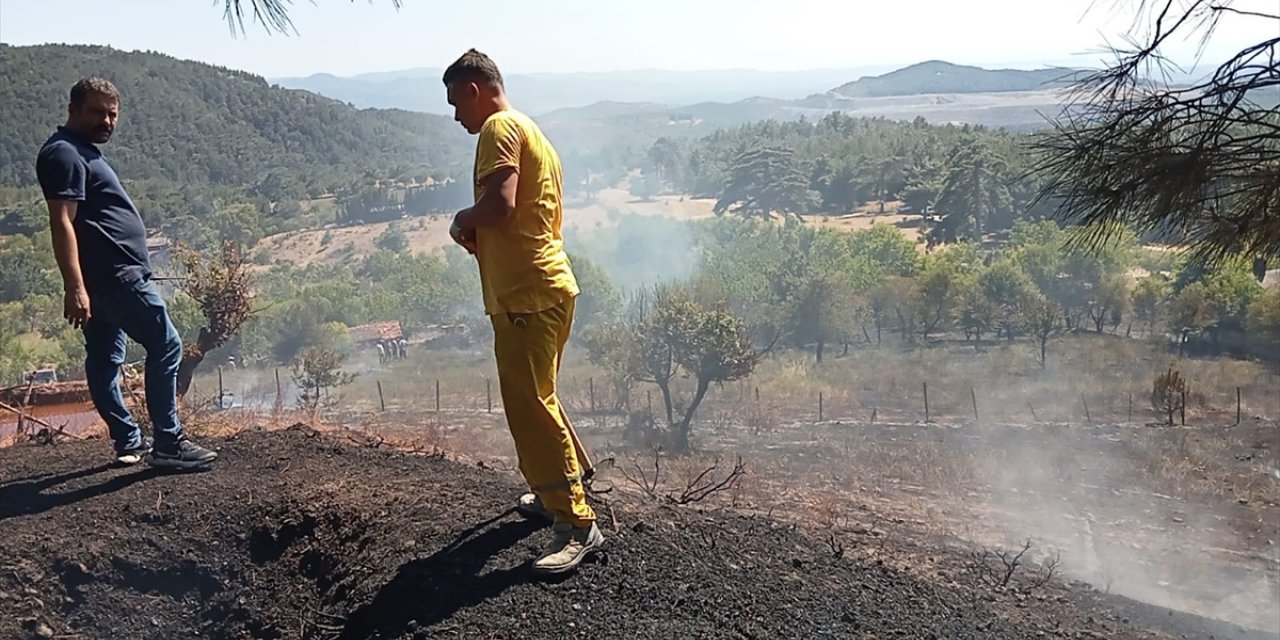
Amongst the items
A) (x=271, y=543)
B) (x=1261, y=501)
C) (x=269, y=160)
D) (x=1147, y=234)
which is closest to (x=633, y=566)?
(x=271, y=543)

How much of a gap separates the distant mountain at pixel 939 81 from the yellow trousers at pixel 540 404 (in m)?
77.0

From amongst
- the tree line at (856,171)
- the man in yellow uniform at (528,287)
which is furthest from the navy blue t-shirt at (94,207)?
the tree line at (856,171)

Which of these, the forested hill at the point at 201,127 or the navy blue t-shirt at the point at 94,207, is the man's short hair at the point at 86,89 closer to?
the navy blue t-shirt at the point at 94,207

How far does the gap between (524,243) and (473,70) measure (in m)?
0.56

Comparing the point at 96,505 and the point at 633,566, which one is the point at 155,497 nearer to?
the point at 96,505

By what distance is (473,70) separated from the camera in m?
2.95

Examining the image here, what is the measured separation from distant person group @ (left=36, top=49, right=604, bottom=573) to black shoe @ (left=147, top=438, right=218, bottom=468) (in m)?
0.56

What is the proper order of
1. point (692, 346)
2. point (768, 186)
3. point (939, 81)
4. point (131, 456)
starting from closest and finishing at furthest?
point (131, 456), point (692, 346), point (768, 186), point (939, 81)

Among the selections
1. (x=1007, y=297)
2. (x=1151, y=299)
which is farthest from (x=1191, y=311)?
(x=1007, y=297)

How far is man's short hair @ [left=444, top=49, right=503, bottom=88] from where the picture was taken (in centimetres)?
294

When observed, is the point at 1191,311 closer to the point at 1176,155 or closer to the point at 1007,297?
the point at 1007,297

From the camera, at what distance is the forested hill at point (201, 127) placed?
41.9 metres

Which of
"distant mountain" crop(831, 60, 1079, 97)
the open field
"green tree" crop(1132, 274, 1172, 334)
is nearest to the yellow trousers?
"green tree" crop(1132, 274, 1172, 334)

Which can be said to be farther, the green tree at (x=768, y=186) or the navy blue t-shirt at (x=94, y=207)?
the green tree at (x=768, y=186)
